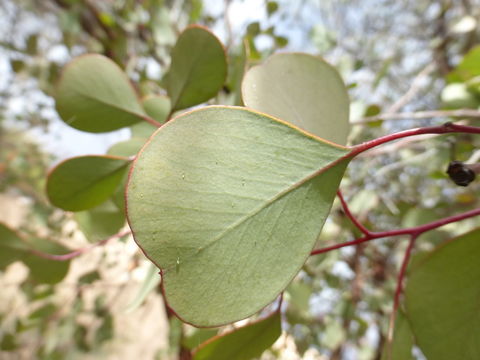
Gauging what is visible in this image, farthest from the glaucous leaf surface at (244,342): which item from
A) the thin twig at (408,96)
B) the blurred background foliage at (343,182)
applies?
the thin twig at (408,96)

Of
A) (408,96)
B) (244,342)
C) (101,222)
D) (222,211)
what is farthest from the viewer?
(408,96)

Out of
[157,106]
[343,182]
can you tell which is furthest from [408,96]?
[157,106]

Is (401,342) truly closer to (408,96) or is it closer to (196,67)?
(196,67)

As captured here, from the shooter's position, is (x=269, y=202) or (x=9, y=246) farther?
(x=9, y=246)

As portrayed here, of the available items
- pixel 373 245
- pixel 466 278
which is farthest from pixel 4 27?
pixel 466 278

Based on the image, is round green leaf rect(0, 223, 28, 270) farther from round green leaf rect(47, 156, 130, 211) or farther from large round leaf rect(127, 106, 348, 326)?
large round leaf rect(127, 106, 348, 326)

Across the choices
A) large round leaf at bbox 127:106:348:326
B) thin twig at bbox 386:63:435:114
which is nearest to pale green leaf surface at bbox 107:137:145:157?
large round leaf at bbox 127:106:348:326

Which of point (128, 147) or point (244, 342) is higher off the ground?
point (128, 147)

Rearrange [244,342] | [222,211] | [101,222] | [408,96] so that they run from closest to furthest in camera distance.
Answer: [222,211] → [244,342] → [101,222] → [408,96]
